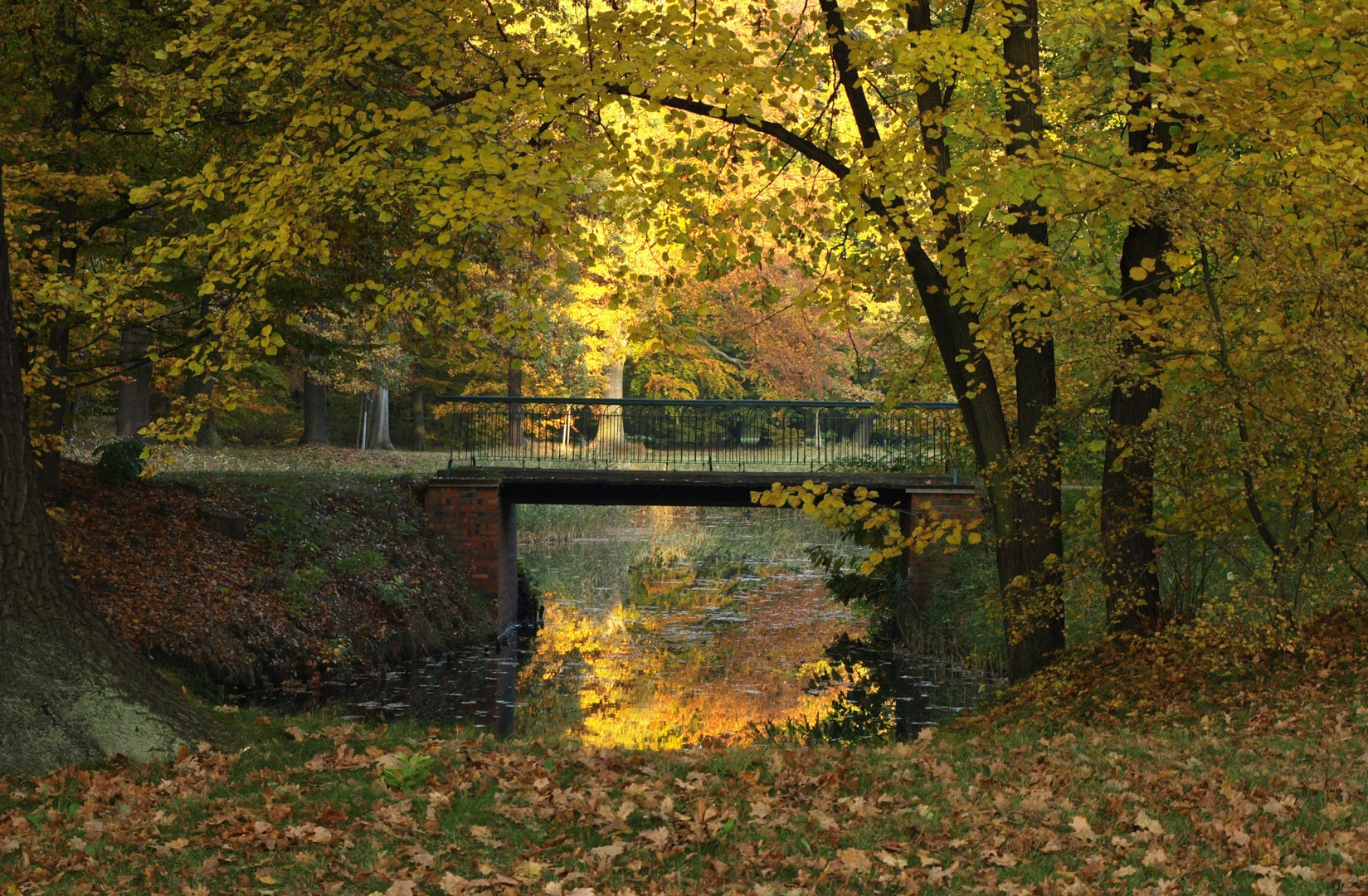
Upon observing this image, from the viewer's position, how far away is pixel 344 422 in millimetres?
42094

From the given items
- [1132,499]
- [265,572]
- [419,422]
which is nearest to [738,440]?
[265,572]

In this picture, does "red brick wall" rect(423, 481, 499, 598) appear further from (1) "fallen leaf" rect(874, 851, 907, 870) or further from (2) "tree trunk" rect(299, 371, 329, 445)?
(2) "tree trunk" rect(299, 371, 329, 445)

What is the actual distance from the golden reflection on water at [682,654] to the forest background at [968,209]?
12.8 ft

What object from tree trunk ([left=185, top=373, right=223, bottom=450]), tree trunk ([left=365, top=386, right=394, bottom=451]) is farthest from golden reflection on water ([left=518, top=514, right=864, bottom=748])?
tree trunk ([left=365, top=386, right=394, bottom=451])

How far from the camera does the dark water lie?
42.2ft

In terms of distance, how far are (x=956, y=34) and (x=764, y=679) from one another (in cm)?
842

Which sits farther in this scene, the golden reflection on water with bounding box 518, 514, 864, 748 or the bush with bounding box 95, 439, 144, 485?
the bush with bounding box 95, 439, 144, 485

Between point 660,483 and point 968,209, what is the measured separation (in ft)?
26.9

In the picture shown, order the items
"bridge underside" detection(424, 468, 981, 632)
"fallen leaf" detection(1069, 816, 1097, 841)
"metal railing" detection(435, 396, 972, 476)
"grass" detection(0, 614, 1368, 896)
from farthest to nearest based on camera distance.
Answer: "metal railing" detection(435, 396, 972, 476)
"bridge underside" detection(424, 468, 981, 632)
"fallen leaf" detection(1069, 816, 1097, 841)
"grass" detection(0, 614, 1368, 896)

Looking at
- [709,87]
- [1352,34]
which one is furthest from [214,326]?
[1352,34]

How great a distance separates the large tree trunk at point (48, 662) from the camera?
600cm

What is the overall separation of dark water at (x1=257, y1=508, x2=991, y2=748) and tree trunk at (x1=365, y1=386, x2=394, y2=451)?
1108 cm

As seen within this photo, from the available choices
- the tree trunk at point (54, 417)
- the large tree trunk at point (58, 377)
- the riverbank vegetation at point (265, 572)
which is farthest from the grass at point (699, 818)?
the riverbank vegetation at point (265, 572)

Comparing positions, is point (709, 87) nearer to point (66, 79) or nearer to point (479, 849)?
point (479, 849)
